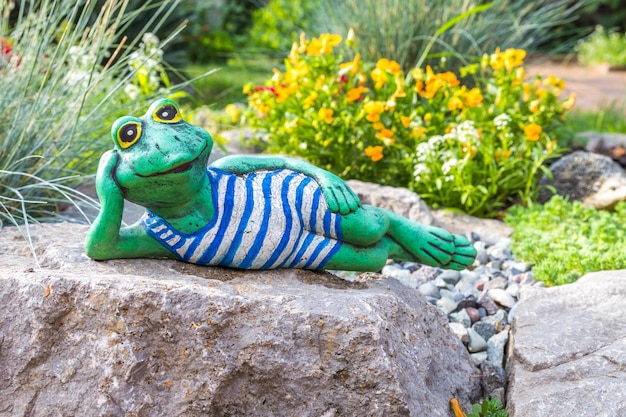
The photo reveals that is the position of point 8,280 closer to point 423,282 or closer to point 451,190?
point 423,282

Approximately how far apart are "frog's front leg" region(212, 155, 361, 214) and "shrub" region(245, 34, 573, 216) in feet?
5.58

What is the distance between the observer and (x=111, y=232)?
2088 millimetres

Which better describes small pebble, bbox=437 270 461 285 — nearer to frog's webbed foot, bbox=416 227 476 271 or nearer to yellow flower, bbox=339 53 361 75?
frog's webbed foot, bbox=416 227 476 271

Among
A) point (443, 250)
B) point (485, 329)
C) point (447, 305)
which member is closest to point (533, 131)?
point (447, 305)

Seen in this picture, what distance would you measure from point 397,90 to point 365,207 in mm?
1888

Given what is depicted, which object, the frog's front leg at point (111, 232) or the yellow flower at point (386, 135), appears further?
the yellow flower at point (386, 135)

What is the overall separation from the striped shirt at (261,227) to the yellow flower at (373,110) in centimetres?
173

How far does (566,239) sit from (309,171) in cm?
166

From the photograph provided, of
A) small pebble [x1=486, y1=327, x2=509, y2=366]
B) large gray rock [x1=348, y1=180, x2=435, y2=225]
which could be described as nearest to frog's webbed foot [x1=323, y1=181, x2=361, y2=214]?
small pebble [x1=486, y1=327, x2=509, y2=366]

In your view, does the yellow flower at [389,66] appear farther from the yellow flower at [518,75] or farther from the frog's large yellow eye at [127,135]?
the frog's large yellow eye at [127,135]

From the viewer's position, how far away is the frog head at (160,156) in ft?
6.56

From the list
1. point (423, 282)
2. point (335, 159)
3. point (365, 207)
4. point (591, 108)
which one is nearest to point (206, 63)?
point (591, 108)

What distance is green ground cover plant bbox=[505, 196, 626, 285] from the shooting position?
10.3 ft

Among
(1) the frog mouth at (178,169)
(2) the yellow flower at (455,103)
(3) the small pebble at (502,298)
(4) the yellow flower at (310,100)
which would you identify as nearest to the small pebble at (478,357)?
(3) the small pebble at (502,298)
